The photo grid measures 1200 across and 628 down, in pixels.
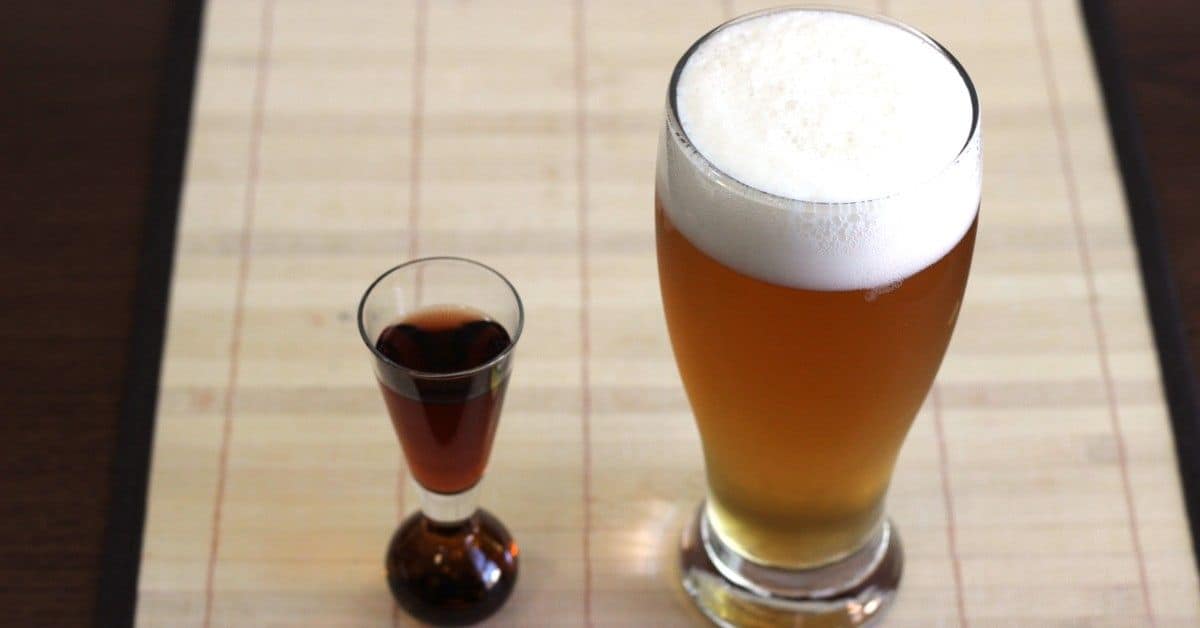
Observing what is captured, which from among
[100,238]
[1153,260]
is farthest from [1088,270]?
[100,238]

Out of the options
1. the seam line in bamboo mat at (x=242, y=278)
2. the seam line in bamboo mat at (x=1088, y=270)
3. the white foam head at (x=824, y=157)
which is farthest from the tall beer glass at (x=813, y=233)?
the seam line in bamboo mat at (x=242, y=278)

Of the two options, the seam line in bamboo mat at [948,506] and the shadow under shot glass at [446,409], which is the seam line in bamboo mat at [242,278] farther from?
the seam line in bamboo mat at [948,506]

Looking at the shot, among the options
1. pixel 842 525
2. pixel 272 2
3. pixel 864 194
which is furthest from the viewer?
pixel 272 2

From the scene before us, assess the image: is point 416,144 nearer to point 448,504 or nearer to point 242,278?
point 242,278

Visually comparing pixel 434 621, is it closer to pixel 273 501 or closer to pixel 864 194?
pixel 273 501

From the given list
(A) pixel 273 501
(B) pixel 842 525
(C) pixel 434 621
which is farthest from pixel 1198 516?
(A) pixel 273 501

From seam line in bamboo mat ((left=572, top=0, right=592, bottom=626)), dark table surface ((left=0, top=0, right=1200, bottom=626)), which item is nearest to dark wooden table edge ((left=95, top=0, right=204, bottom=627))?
dark table surface ((left=0, top=0, right=1200, bottom=626))
